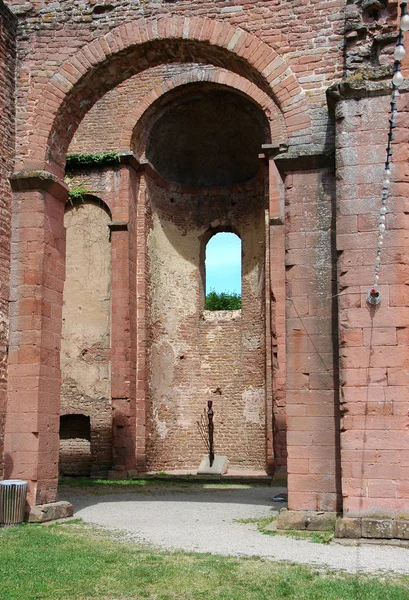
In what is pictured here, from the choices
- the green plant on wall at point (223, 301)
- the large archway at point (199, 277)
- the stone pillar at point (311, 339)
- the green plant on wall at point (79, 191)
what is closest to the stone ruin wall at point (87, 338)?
the green plant on wall at point (79, 191)

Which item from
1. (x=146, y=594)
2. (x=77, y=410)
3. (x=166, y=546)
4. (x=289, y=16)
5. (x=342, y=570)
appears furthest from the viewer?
(x=77, y=410)

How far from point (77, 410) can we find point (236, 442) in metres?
4.34

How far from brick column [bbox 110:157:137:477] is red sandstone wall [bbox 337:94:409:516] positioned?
9.91 meters

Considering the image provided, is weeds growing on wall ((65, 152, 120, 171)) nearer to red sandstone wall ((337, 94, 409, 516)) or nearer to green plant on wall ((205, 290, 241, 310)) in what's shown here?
red sandstone wall ((337, 94, 409, 516))

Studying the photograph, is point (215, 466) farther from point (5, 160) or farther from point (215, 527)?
point (5, 160)

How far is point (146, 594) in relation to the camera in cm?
561

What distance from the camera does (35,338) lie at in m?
10.1

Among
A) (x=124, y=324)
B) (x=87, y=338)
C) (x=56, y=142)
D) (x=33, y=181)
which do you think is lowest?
(x=87, y=338)

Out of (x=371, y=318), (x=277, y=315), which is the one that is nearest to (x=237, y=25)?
(x=371, y=318)

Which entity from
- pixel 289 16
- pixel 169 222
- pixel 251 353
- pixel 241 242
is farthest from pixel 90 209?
pixel 289 16

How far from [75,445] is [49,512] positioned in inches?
351

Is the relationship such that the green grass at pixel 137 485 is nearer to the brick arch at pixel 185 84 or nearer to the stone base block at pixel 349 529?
the stone base block at pixel 349 529

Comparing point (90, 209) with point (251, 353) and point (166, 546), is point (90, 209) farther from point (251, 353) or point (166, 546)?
point (166, 546)

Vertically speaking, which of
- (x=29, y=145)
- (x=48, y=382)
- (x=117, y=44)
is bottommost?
(x=48, y=382)
